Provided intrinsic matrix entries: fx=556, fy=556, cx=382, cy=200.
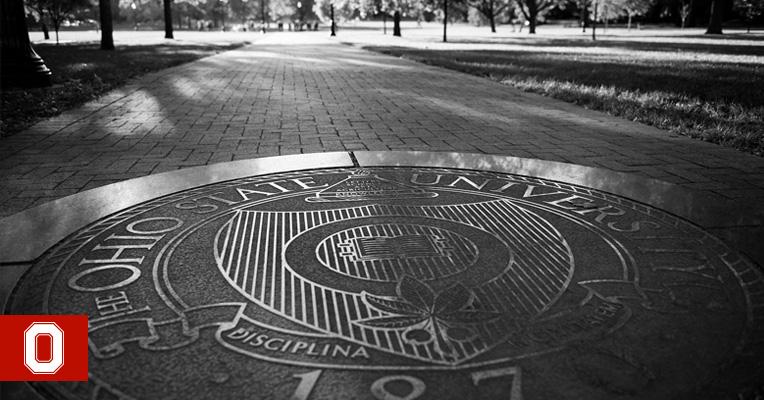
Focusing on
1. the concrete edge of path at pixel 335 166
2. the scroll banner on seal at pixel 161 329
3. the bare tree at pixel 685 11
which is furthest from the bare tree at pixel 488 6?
the scroll banner on seal at pixel 161 329

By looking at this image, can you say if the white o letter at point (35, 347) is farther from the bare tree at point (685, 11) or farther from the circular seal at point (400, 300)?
the bare tree at point (685, 11)

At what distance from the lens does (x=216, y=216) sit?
3053 mm

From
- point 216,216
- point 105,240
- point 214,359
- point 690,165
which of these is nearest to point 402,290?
point 214,359

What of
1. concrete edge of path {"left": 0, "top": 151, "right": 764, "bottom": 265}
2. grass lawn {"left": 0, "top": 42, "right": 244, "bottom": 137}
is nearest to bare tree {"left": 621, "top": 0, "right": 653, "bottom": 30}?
grass lawn {"left": 0, "top": 42, "right": 244, "bottom": 137}

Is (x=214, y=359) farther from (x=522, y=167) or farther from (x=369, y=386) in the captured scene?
(x=522, y=167)

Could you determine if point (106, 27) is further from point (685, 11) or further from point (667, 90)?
point (685, 11)

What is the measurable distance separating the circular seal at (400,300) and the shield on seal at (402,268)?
0.03 ft

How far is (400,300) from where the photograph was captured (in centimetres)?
213

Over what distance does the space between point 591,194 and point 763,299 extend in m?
1.39

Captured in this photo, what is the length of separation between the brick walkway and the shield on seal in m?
1.67

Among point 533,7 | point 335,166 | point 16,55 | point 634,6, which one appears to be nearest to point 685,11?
point 634,6

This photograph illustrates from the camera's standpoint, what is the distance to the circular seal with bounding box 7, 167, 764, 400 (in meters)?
1.68

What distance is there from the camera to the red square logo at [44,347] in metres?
1.76

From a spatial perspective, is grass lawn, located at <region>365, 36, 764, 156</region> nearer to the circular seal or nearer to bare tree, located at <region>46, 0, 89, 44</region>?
the circular seal
